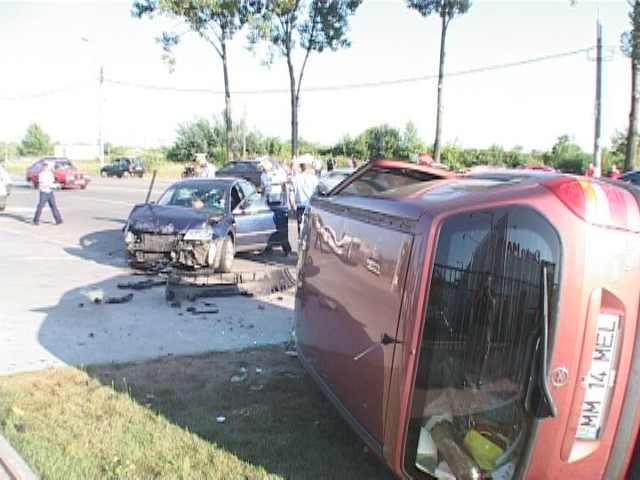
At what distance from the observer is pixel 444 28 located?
24.9 meters

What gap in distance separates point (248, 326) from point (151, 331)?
106 cm

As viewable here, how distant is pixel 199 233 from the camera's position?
32.3 feet

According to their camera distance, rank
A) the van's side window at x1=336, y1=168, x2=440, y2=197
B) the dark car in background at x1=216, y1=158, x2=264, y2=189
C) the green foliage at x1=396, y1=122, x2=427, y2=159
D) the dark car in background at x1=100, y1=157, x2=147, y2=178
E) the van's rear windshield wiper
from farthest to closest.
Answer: the green foliage at x1=396, y1=122, x2=427, y2=159 < the dark car in background at x1=100, y1=157, x2=147, y2=178 < the dark car in background at x1=216, y1=158, x2=264, y2=189 < the van's side window at x1=336, y1=168, x2=440, y2=197 < the van's rear windshield wiper

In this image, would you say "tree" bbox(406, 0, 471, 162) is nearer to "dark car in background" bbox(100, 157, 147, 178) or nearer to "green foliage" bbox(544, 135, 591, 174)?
"green foliage" bbox(544, 135, 591, 174)

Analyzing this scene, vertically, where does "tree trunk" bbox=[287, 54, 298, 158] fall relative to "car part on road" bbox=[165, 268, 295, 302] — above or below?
above

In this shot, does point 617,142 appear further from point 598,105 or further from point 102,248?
point 102,248

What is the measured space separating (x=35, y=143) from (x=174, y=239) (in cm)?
12001

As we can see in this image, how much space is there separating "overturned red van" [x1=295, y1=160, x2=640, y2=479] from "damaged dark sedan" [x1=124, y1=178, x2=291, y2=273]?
673cm

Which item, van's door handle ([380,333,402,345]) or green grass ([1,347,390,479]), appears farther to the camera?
green grass ([1,347,390,479])

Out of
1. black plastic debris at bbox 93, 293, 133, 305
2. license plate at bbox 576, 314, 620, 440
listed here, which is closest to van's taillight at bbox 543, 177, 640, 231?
license plate at bbox 576, 314, 620, 440

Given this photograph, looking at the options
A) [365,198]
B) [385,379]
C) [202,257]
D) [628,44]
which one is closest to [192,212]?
[202,257]

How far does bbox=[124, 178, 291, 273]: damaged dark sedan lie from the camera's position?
9.84 metres

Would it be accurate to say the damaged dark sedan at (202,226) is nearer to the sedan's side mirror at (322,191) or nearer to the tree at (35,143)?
the sedan's side mirror at (322,191)

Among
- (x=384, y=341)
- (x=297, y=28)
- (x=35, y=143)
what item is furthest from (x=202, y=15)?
(x=35, y=143)
